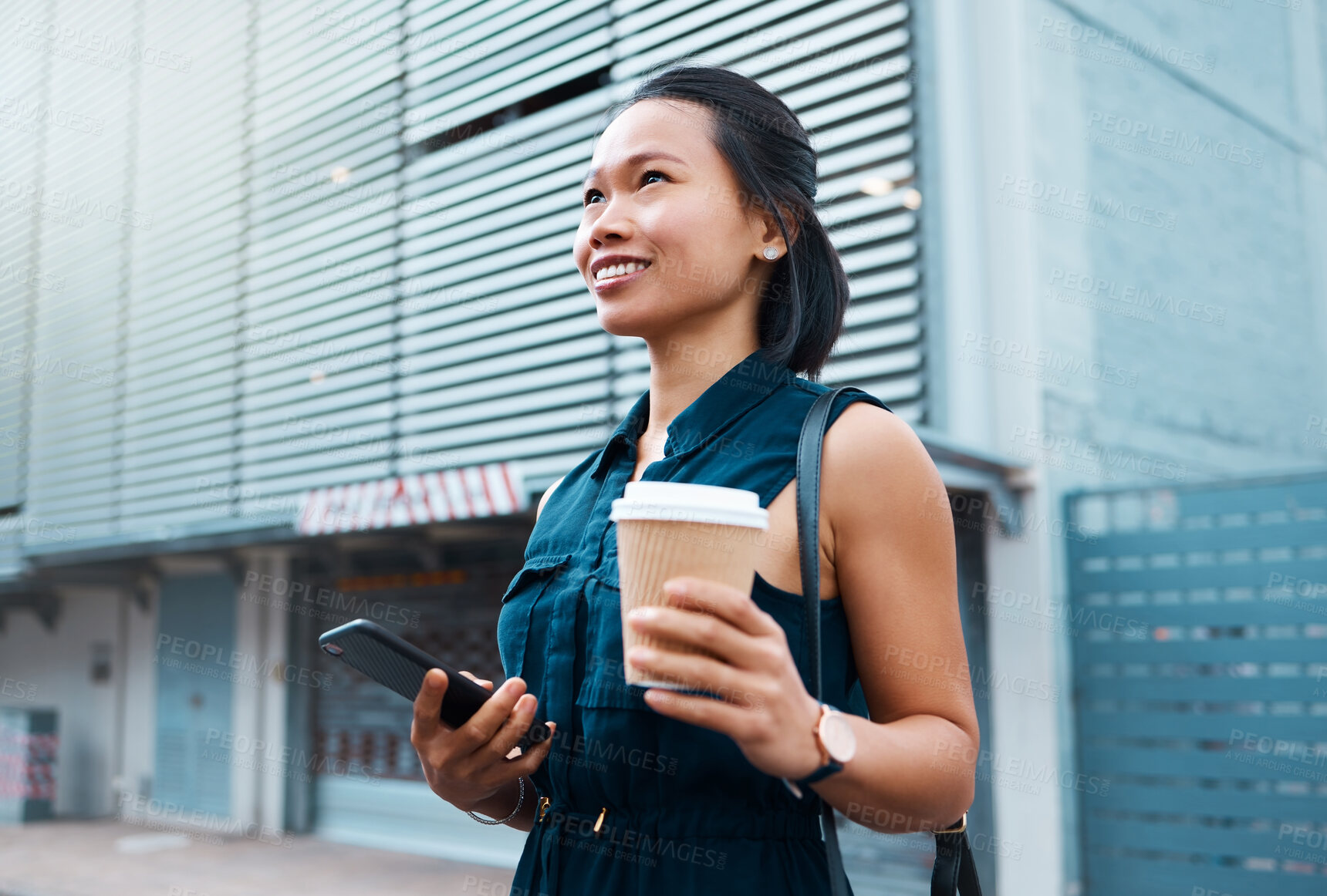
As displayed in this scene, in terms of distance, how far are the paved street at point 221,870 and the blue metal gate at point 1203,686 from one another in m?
3.99

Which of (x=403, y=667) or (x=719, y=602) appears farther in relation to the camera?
(x=403, y=667)

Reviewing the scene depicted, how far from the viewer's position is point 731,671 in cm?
86

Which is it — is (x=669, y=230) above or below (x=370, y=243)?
below

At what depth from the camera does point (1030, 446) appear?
5594 millimetres

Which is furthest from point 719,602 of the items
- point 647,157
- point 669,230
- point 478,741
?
point 647,157

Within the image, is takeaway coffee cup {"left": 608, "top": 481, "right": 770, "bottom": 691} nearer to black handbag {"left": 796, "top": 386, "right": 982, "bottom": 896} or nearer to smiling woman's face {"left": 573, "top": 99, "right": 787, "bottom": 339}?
black handbag {"left": 796, "top": 386, "right": 982, "bottom": 896}

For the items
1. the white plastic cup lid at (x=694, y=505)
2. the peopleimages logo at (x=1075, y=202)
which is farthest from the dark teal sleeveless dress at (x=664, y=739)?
the peopleimages logo at (x=1075, y=202)

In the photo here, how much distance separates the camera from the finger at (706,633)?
2.78 ft

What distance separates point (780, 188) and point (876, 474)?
0.48 m

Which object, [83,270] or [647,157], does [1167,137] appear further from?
[83,270]

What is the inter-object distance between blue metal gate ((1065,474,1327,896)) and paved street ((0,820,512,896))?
13.1 ft

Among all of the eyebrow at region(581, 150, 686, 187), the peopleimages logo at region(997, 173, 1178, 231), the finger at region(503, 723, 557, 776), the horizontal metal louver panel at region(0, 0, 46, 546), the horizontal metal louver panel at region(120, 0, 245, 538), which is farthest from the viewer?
the horizontal metal louver panel at region(0, 0, 46, 546)

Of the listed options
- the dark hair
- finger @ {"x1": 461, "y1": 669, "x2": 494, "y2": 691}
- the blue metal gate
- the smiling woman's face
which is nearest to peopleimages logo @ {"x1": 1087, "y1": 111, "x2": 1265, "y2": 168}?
the blue metal gate

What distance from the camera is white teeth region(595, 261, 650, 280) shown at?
1.33 meters
